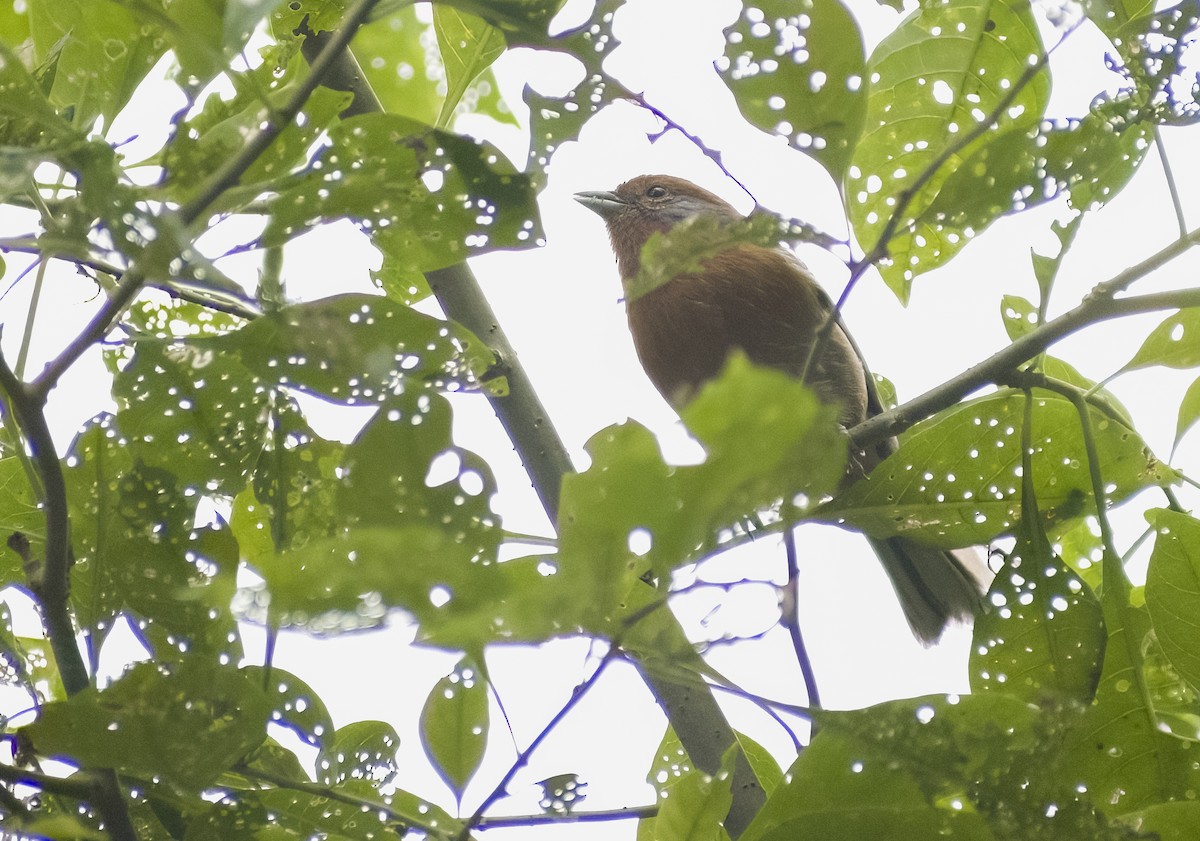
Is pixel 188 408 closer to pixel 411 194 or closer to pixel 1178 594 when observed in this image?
pixel 411 194

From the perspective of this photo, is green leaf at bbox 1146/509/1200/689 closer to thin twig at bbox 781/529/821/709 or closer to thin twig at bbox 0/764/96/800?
thin twig at bbox 781/529/821/709

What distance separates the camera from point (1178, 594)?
1.30 meters

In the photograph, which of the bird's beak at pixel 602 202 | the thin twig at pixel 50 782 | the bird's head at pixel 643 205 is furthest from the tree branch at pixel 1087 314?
the bird's beak at pixel 602 202

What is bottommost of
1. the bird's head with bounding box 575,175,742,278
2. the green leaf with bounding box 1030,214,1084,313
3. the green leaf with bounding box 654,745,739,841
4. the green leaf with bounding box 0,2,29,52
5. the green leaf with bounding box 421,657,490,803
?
the green leaf with bounding box 654,745,739,841

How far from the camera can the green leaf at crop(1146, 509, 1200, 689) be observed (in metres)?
1.30

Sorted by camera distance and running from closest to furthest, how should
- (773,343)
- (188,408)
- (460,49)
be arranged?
(188,408)
(460,49)
(773,343)

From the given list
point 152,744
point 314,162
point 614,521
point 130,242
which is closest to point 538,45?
point 314,162

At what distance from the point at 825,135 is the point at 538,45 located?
1.06 ft

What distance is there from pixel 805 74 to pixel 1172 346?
0.75 metres

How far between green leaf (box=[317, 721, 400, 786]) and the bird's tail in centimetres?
264

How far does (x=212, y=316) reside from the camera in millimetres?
1762

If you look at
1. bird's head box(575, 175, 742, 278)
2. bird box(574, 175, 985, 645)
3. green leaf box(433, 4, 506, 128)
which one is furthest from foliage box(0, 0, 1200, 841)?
bird's head box(575, 175, 742, 278)

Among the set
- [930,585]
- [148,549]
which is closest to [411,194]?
[148,549]

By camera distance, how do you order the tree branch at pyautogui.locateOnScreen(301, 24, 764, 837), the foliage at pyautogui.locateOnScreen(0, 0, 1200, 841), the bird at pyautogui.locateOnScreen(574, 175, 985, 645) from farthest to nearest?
the bird at pyautogui.locateOnScreen(574, 175, 985, 645), the tree branch at pyautogui.locateOnScreen(301, 24, 764, 837), the foliage at pyautogui.locateOnScreen(0, 0, 1200, 841)
